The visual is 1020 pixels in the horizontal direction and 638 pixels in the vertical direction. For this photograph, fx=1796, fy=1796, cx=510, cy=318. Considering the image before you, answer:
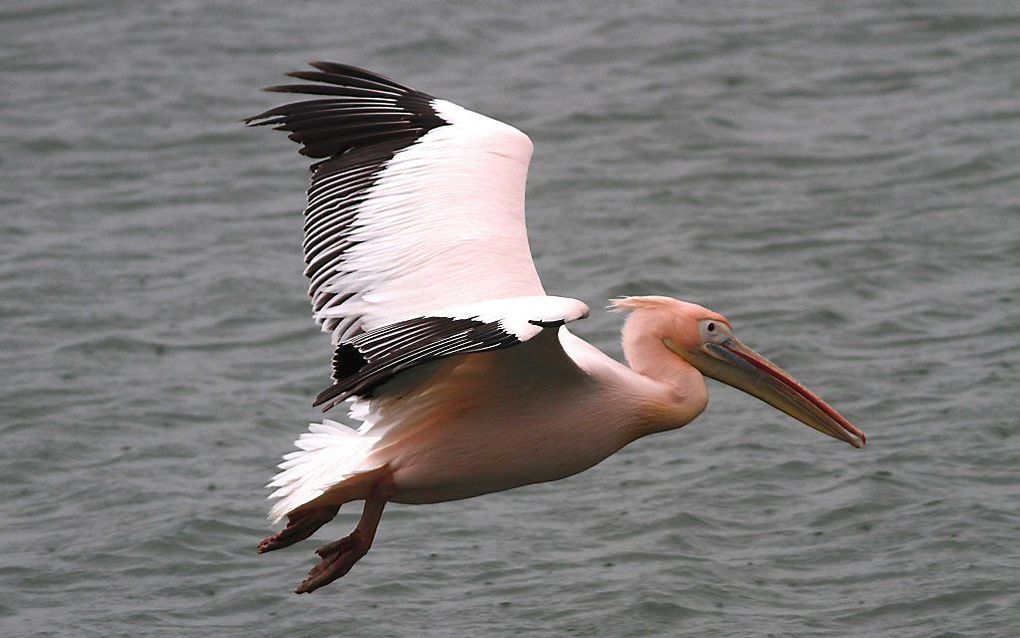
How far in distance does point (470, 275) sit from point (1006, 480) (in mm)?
3084

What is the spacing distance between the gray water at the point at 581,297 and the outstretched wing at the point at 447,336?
2.29 metres

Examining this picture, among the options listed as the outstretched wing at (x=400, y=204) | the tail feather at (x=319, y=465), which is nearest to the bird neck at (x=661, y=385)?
the outstretched wing at (x=400, y=204)

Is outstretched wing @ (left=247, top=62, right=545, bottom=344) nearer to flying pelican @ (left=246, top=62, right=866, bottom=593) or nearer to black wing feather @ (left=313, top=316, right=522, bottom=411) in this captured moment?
flying pelican @ (left=246, top=62, right=866, bottom=593)

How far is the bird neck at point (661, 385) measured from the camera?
5.60 meters

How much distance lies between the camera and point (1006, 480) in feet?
25.2

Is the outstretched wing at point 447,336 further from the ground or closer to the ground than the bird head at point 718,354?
further from the ground

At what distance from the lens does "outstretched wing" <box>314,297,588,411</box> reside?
4492 millimetres

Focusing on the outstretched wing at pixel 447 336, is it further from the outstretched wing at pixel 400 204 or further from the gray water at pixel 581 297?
the gray water at pixel 581 297

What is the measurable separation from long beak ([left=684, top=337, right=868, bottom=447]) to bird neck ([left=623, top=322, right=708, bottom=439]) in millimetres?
77

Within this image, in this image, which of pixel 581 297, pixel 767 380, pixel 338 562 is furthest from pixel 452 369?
Answer: pixel 581 297

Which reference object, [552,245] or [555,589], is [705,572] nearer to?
[555,589]

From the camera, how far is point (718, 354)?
19.3ft

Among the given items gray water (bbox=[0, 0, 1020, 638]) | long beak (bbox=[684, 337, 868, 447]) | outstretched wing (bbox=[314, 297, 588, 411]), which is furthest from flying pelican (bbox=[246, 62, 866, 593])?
gray water (bbox=[0, 0, 1020, 638])

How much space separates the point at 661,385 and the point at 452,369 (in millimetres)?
709
